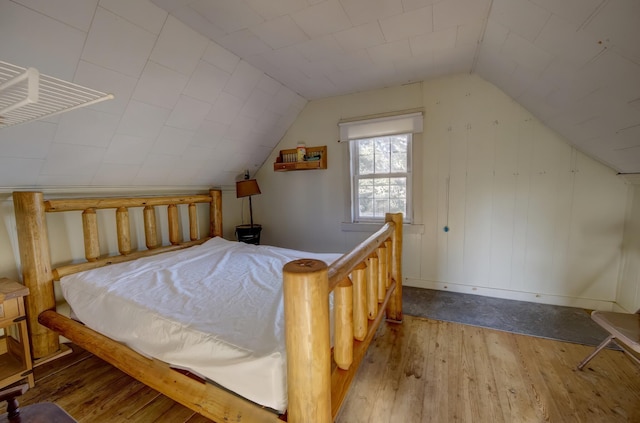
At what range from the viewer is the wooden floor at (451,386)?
1.36m

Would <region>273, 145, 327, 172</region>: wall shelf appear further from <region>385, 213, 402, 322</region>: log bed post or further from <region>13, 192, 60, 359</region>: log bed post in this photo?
<region>13, 192, 60, 359</region>: log bed post

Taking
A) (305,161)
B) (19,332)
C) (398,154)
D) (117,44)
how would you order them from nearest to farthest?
(117,44) → (19,332) → (398,154) → (305,161)

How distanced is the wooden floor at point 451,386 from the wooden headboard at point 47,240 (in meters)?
0.42

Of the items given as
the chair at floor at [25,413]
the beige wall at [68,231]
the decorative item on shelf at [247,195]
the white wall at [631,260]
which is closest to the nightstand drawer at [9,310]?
the beige wall at [68,231]

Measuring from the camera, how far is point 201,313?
50.2 inches

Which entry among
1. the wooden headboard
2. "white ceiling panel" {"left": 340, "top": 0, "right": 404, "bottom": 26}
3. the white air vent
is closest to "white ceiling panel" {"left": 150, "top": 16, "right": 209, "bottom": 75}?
the white air vent

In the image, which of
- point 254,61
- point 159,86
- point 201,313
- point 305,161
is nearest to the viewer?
point 201,313

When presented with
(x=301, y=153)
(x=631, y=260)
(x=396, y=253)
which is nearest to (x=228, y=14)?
(x=301, y=153)

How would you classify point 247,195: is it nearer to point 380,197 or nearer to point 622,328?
point 380,197

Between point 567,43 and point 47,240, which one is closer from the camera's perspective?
point 567,43

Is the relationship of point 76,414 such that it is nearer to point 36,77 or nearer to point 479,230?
point 36,77

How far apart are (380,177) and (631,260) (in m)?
2.18

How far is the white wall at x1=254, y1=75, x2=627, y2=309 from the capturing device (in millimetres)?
2287

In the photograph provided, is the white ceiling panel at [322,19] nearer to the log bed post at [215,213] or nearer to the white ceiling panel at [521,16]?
the white ceiling panel at [521,16]
